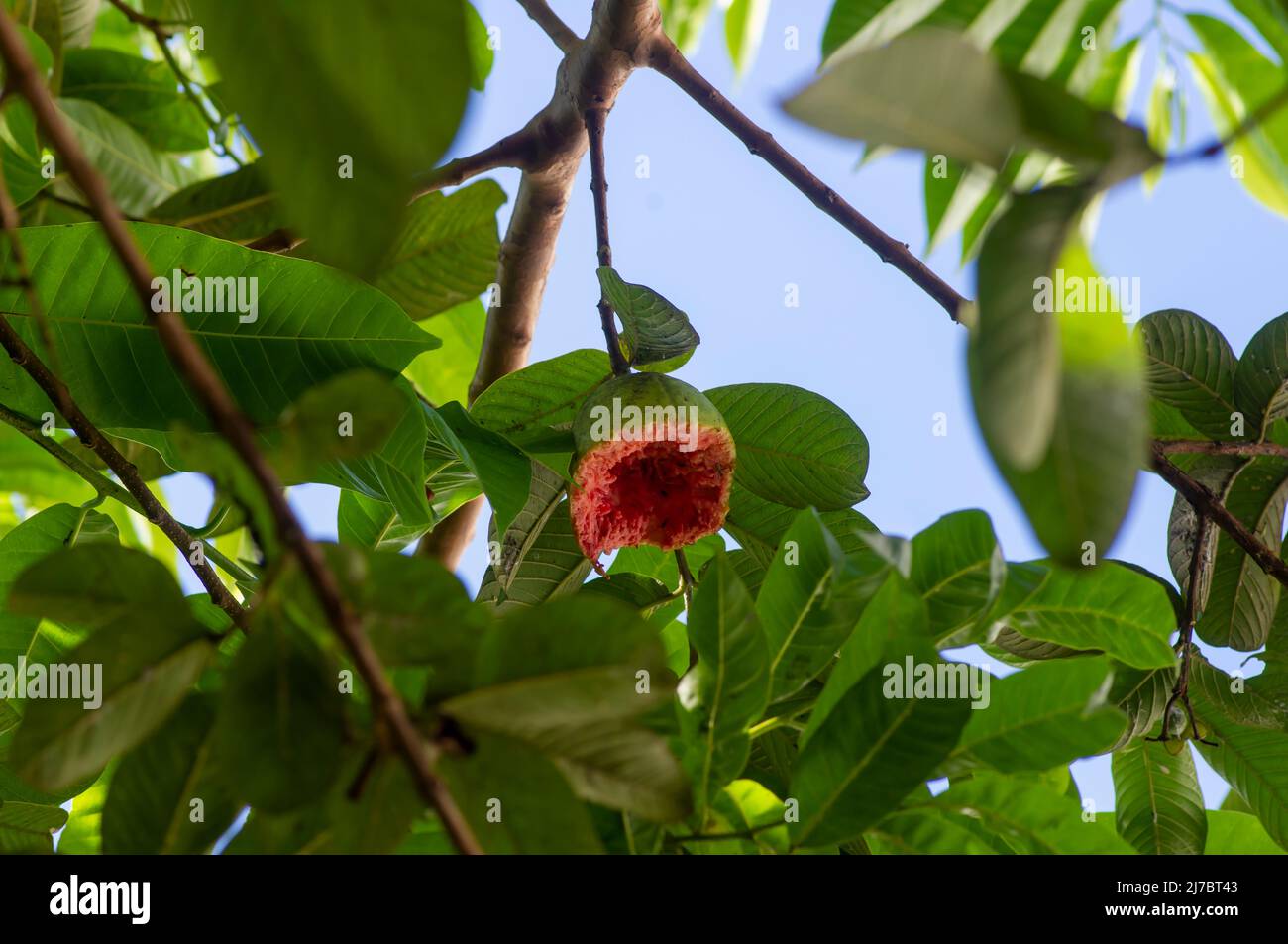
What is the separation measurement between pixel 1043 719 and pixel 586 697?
32 centimetres

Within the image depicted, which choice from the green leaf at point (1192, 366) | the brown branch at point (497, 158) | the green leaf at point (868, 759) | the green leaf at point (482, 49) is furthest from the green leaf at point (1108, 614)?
the green leaf at point (482, 49)

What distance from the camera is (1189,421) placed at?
100 centimetres

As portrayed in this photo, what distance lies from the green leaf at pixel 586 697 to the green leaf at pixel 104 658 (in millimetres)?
115

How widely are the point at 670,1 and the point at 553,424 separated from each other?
51 centimetres

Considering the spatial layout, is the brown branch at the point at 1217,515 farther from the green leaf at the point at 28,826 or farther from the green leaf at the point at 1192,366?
the green leaf at the point at 28,826

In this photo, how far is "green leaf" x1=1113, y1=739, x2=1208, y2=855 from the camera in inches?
38.6

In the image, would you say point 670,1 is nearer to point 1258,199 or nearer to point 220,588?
point 1258,199

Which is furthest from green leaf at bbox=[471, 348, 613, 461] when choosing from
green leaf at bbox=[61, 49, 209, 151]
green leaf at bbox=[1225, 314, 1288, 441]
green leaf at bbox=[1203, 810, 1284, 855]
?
green leaf at bbox=[61, 49, 209, 151]

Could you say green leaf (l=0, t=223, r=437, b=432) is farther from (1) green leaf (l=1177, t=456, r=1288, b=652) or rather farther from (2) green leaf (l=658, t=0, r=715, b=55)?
(1) green leaf (l=1177, t=456, r=1288, b=652)

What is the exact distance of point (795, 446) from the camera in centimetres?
94

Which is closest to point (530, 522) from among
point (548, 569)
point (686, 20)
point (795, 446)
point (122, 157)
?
point (548, 569)

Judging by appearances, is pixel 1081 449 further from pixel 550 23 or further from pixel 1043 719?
pixel 550 23
